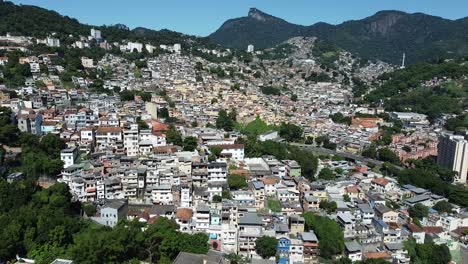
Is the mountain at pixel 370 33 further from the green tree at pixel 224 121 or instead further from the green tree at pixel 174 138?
the green tree at pixel 174 138

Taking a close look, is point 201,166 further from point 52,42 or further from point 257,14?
point 257,14

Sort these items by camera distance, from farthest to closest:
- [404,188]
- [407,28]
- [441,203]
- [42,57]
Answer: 1. [407,28]
2. [42,57]
3. [404,188]
4. [441,203]

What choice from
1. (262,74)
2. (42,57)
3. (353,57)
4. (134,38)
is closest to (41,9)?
(134,38)

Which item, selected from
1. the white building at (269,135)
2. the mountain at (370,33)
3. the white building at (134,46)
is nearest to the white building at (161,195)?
the white building at (269,135)

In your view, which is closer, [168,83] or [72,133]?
[72,133]

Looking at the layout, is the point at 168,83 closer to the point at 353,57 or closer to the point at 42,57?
the point at 42,57

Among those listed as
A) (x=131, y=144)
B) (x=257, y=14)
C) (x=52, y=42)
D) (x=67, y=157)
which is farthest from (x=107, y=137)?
(x=257, y=14)
